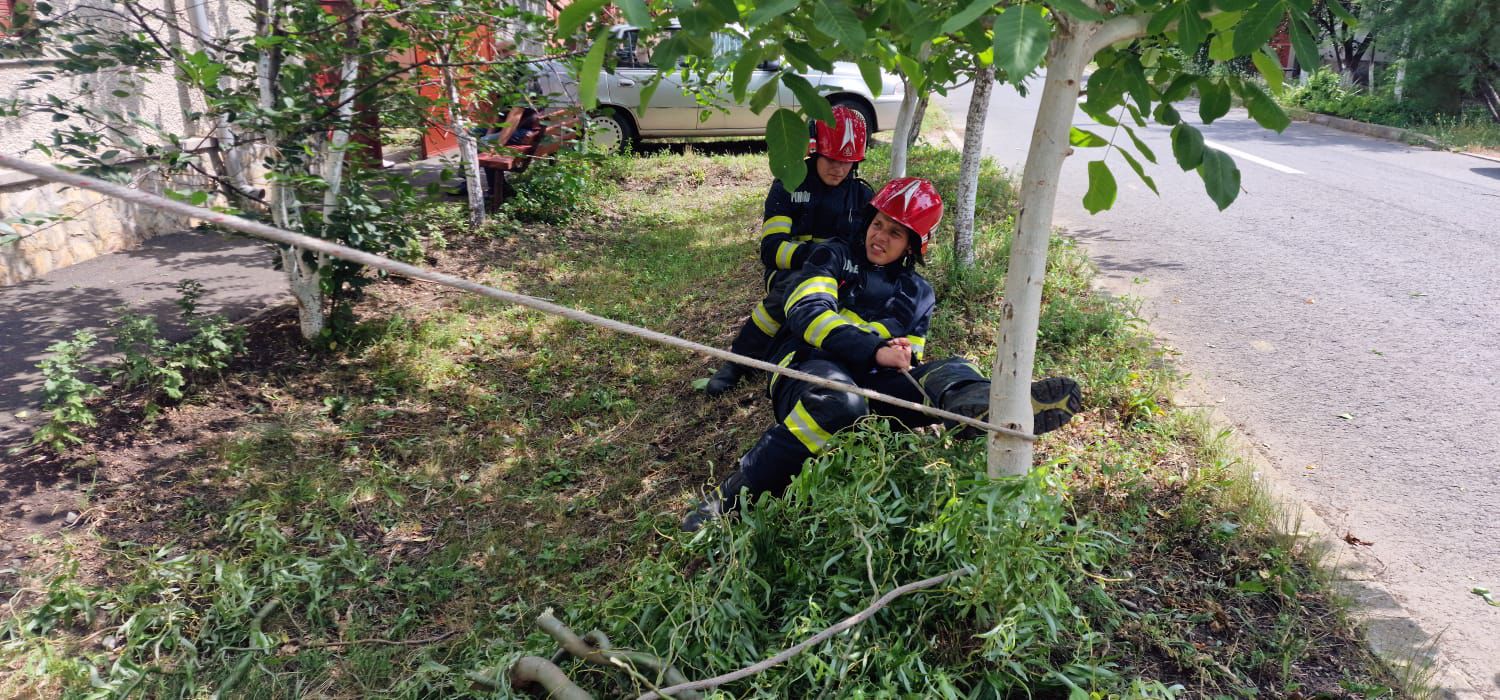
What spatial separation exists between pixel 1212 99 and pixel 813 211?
8.25 feet

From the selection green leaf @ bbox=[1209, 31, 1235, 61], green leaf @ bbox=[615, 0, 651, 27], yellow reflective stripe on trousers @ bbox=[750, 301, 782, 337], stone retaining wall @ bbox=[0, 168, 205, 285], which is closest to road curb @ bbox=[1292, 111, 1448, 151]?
yellow reflective stripe on trousers @ bbox=[750, 301, 782, 337]

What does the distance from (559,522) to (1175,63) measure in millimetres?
2538

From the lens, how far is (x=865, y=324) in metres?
3.18

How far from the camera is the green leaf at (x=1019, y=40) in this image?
1351 millimetres

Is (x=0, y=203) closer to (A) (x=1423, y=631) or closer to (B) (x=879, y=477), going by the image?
(B) (x=879, y=477)

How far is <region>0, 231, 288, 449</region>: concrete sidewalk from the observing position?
3947 millimetres

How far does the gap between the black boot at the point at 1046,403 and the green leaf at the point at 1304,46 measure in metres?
1.09

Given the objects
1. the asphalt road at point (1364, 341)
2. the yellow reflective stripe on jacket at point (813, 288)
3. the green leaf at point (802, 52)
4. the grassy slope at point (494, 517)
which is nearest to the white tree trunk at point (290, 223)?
the grassy slope at point (494, 517)

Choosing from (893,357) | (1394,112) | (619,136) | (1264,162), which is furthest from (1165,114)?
(1394,112)

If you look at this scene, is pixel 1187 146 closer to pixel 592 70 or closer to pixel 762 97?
pixel 762 97

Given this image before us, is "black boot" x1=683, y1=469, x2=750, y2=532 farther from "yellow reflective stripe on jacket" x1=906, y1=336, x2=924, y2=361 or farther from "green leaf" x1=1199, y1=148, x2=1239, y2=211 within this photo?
"green leaf" x1=1199, y1=148, x2=1239, y2=211

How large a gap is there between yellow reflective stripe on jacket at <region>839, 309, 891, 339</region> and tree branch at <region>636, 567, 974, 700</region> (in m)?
1.16

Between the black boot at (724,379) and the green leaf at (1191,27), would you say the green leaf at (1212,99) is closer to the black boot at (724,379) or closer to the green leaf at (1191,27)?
the green leaf at (1191,27)

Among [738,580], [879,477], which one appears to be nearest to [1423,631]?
[879,477]
